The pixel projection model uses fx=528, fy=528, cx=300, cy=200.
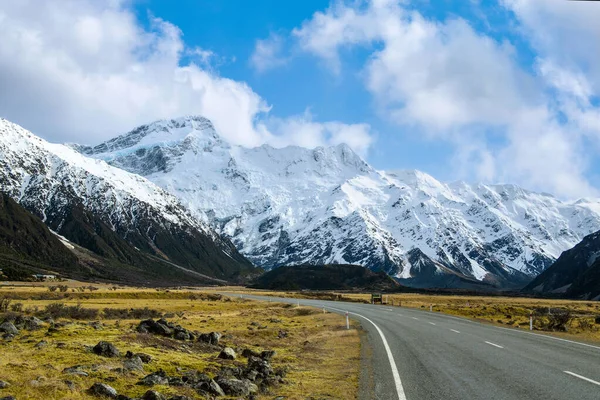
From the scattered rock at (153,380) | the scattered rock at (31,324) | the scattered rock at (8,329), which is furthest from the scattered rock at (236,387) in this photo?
the scattered rock at (31,324)

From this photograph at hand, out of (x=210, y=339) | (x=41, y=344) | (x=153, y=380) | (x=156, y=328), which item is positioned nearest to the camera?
(x=153, y=380)

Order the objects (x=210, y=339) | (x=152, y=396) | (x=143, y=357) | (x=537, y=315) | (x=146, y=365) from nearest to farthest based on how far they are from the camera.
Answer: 1. (x=152, y=396)
2. (x=146, y=365)
3. (x=143, y=357)
4. (x=210, y=339)
5. (x=537, y=315)

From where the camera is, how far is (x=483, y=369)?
17.4 metres

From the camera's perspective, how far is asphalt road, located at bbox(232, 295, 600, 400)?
13766 millimetres

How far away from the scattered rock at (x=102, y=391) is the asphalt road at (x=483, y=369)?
21.3 ft

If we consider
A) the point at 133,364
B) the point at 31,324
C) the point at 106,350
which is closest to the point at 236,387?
the point at 133,364

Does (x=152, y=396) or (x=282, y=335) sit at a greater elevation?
(x=152, y=396)

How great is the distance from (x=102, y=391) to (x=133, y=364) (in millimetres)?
3307

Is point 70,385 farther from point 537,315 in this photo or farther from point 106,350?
point 537,315

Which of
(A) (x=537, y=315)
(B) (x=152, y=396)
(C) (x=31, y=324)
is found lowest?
(C) (x=31, y=324)

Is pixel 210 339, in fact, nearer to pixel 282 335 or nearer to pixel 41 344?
pixel 282 335

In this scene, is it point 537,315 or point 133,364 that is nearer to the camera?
point 133,364

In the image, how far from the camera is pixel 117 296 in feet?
317

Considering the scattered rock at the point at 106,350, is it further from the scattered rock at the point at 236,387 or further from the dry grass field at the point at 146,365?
the scattered rock at the point at 236,387
